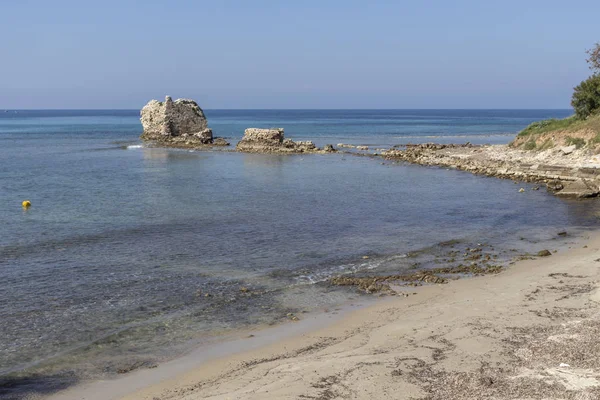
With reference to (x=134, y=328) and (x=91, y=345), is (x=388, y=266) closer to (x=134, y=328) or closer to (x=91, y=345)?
(x=134, y=328)

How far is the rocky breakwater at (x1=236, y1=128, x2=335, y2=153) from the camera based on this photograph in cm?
7256

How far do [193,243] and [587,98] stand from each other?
4426 cm

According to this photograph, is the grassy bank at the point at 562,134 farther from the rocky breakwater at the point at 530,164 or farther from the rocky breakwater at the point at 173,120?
the rocky breakwater at the point at 173,120

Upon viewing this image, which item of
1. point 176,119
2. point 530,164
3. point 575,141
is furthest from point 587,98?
point 176,119

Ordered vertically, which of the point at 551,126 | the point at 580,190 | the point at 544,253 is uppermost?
the point at 551,126

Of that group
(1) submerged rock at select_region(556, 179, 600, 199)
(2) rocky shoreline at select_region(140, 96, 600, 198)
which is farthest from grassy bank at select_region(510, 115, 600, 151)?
(1) submerged rock at select_region(556, 179, 600, 199)

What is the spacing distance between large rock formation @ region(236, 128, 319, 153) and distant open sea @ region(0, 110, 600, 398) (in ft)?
70.9

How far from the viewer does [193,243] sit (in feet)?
81.3

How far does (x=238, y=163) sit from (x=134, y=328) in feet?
149

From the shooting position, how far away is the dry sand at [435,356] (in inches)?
431

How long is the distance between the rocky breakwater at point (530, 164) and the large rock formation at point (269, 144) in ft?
36.5

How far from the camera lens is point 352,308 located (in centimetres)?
1705

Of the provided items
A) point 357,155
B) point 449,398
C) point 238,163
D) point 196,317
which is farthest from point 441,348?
point 357,155

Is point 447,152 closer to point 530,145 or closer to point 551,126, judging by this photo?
point 530,145
